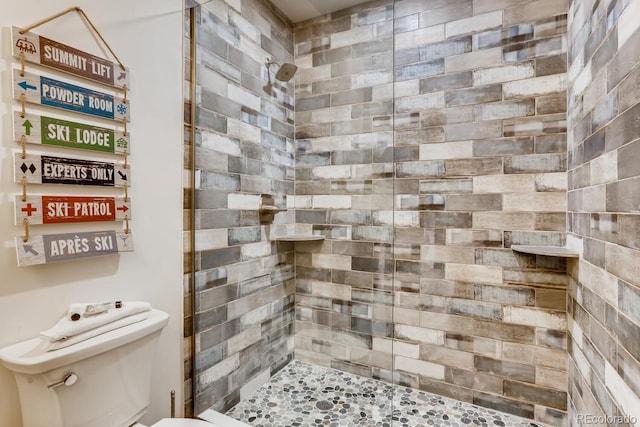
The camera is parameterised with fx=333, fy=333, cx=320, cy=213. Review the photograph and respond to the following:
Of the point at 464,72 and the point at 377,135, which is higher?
the point at 464,72

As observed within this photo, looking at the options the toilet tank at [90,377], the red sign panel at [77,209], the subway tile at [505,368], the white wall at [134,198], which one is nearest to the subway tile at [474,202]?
the subway tile at [505,368]

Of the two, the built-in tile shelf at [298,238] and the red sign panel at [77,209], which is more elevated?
the red sign panel at [77,209]

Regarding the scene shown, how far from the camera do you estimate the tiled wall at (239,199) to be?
174cm

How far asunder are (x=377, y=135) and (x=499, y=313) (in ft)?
4.10

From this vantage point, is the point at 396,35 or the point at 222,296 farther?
the point at 396,35

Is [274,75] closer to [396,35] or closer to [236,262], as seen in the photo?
[396,35]

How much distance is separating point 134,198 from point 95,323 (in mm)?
537

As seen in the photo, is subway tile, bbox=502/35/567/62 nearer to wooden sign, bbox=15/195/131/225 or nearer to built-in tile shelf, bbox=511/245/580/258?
built-in tile shelf, bbox=511/245/580/258

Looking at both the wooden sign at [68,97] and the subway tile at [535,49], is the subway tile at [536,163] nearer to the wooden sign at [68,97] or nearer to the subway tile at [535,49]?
the subway tile at [535,49]

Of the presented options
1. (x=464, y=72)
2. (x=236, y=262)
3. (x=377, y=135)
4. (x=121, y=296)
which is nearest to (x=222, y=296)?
(x=236, y=262)

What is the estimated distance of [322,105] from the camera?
6.73 feet

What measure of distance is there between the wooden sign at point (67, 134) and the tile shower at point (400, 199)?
412mm

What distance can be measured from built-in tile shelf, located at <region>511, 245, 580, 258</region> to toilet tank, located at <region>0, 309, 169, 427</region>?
1.78 m

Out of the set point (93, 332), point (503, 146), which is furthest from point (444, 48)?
point (93, 332)
